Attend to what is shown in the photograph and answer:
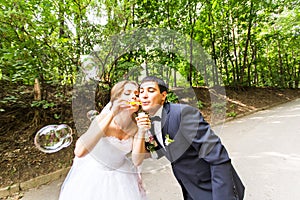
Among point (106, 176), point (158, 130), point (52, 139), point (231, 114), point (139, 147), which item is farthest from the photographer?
point (231, 114)

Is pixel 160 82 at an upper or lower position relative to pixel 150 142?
upper

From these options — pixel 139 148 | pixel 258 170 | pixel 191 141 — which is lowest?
pixel 258 170

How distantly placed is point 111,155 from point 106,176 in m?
0.20

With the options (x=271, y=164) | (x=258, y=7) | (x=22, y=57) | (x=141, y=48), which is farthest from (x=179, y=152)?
(x=258, y=7)

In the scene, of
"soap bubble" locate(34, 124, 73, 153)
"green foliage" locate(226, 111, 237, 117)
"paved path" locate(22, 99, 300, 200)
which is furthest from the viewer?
"green foliage" locate(226, 111, 237, 117)

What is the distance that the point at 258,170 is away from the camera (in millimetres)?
2861

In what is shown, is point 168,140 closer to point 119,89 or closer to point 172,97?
point 172,97

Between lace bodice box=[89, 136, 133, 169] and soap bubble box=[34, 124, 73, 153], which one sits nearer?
lace bodice box=[89, 136, 133, 169]

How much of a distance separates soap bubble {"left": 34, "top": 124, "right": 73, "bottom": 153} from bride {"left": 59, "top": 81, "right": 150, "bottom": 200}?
41 cm

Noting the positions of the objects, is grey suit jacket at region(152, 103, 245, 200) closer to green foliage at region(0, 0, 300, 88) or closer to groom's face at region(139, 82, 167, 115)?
groom's face at region(139, 82, 167, 115)

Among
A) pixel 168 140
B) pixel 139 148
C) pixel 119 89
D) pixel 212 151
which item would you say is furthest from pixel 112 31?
pixel 212 151

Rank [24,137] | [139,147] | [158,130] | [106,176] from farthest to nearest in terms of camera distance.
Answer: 1. [24,137]
2. [106,176]
3. [139,147]
4. [158,130]

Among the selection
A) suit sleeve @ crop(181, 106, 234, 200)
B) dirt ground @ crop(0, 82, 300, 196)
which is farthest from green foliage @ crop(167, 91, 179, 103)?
dirt ground @ crop(0, 82, 300, 196)

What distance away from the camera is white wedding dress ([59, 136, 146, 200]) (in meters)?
1.46
